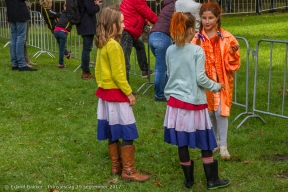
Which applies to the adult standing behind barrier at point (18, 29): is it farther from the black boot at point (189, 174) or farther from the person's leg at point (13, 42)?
the black boot at point (189, 174)

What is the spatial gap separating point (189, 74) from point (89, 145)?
2.12 metres

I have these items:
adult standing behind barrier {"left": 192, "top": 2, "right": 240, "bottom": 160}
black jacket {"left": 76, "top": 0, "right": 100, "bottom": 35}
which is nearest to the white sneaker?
adult standing behind barrier {"left": 192, "top": 2, "right": 240, "bottom": 160}

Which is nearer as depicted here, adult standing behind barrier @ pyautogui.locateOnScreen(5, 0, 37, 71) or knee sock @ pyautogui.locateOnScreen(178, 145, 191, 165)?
knee sock @ pyautogui.locateOnScreen(178, 145, 191, 165)

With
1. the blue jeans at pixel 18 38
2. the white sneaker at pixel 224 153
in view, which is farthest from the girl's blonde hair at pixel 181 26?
the blue jeans at pixel 18 38

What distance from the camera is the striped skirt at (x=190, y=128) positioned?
18.3 ft

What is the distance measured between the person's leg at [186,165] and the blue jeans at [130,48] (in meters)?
4.16

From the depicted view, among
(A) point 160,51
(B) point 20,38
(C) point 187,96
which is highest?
(B) point 20,38

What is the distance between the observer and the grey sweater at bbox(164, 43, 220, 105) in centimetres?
552

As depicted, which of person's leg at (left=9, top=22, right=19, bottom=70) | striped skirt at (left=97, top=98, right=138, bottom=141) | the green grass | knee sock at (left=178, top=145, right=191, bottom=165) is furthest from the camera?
person's leg at (left=9, top=22, right=19, bottom=70)

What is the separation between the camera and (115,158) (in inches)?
240

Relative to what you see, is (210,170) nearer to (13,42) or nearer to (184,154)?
(184,154)

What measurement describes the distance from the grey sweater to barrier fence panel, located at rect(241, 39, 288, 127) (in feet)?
7.82

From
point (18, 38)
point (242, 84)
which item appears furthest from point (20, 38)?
point (242, 84)

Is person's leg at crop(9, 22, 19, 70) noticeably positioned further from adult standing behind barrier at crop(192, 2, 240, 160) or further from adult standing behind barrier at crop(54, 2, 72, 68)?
adult standing behind barrier at crop(192, 2, 240, 160)
